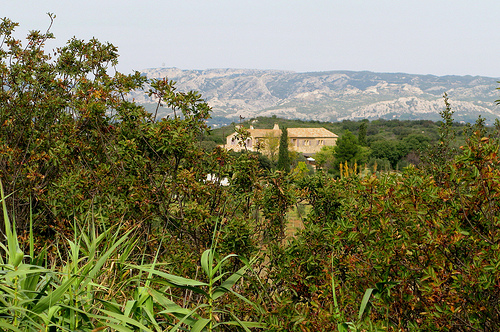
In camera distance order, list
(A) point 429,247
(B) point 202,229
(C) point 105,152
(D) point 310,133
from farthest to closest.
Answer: (D) point 310,133, (C) point 105,152, (B) point 202,229, (A) point 429,247

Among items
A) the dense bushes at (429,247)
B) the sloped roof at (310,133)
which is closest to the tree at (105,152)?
the dense bushes at (429,247)

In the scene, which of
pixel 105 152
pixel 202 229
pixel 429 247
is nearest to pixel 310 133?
pixel 105 152

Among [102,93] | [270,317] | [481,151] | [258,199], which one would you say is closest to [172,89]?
[102,93]

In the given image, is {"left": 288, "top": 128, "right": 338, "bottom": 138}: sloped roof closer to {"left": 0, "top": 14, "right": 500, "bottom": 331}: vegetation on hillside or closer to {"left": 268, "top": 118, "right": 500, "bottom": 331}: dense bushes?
{"left": 0, "top": 14, "right": 500, "bottom": 331}: vegetation on hillside

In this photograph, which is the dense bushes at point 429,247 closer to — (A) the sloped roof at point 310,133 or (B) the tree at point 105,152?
(B) the tree at point 105,152

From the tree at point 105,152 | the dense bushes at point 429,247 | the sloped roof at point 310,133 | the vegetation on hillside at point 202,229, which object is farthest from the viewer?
the sloped roof at point 310,133

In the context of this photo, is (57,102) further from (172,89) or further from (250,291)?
(250,291)

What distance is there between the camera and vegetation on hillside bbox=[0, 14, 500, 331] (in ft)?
6.21

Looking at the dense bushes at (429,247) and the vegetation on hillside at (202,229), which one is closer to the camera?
the vegetation on hillside at (202,229)

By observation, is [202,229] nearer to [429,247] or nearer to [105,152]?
[105,152]

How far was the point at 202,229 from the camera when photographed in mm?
3738

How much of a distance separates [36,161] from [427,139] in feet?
188

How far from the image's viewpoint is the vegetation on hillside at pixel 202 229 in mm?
1894

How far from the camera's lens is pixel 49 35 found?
612 cm
